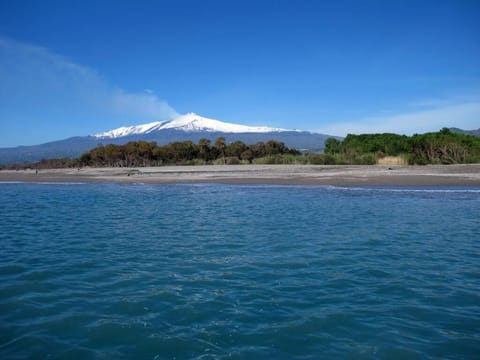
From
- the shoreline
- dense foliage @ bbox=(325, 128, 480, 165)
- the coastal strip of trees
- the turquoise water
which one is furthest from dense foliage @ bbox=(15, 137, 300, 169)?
the turquoise water

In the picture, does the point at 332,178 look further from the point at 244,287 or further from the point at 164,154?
the point at 164,154

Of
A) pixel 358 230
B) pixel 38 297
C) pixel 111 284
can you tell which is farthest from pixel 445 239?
pixel 38 297

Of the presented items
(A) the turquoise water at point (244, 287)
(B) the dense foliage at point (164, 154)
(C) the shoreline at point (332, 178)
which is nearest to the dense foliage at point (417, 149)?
(C) the shoreline at point (332, 178)

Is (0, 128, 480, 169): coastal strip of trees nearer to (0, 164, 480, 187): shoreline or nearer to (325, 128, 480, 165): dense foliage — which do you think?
(325, 128, 480, 165): dense foliage

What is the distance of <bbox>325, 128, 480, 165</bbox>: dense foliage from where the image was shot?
34.4 meters

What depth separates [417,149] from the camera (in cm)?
3712

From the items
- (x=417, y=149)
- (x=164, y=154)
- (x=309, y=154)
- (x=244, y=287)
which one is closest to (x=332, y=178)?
(x=417, y=149)

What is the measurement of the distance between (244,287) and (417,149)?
1375 inches

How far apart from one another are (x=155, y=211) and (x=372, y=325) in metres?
11.1

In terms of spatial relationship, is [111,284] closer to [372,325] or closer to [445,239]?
[372,325]

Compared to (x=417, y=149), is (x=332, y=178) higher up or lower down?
lower down

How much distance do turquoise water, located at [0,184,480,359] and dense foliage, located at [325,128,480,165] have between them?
24.2m

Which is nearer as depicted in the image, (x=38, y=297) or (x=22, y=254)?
(x=38, y=297)

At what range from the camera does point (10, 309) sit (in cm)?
557
